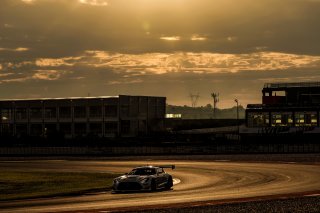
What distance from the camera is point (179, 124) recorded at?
167875mm

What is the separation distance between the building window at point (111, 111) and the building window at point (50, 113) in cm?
1453

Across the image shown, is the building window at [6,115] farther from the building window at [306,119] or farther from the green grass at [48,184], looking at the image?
the green grass at [48,184]

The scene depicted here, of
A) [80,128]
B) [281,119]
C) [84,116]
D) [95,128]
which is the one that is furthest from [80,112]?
[281,119]

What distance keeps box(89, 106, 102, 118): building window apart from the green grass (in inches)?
3517

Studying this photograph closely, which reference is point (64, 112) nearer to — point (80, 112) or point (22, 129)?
point (80, 112)

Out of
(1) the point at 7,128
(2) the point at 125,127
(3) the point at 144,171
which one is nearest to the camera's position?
(3) the point at 144,171

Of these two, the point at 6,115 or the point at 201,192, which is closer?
the point at 201,192

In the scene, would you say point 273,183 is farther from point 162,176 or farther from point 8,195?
point 8,195

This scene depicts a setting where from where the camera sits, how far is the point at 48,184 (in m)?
40.8

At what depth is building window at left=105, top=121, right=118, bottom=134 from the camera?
460ft

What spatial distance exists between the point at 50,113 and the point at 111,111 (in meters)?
17.2

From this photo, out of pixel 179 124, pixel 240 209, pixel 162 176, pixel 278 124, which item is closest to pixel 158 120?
pixel 179 124

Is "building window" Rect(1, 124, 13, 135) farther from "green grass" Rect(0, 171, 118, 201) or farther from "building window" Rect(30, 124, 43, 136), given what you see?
"green grass" Rect(0, 171, 118, 201)

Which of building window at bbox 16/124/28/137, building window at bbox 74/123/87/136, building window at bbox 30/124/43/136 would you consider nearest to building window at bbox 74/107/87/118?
building window at bbox 74/123/87/136
